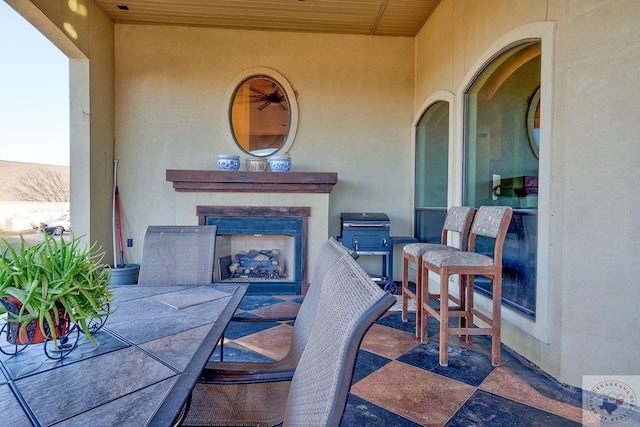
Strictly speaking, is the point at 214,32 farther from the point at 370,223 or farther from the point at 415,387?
the point at 415,387

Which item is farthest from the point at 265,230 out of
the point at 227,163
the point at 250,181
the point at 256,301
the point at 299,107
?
the point at 299,107

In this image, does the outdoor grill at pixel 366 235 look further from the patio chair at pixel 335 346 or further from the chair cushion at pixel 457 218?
the patio chair at pixel 335 346

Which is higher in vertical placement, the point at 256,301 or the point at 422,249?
the point at 422,249

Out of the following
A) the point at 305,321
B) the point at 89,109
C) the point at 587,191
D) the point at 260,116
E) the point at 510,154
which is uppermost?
the point at 260,116

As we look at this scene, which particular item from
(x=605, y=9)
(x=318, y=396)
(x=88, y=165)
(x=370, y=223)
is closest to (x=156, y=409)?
(x=318, y=396)

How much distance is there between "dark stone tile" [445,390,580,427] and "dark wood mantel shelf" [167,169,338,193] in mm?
2506

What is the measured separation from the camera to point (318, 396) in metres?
0.53

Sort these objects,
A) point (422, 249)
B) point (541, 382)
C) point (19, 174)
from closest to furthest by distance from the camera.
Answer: point (541, 382) < point (422, 249) < point (19, 174)

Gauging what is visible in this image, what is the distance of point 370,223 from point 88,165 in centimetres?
302

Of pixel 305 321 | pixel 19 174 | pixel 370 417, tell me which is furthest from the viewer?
pixel 19 174

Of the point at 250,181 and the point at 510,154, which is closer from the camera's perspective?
the point at 510,154

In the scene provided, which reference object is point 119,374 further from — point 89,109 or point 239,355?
point 89,109

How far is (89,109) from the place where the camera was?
349 cm

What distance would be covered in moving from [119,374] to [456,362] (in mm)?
2014
